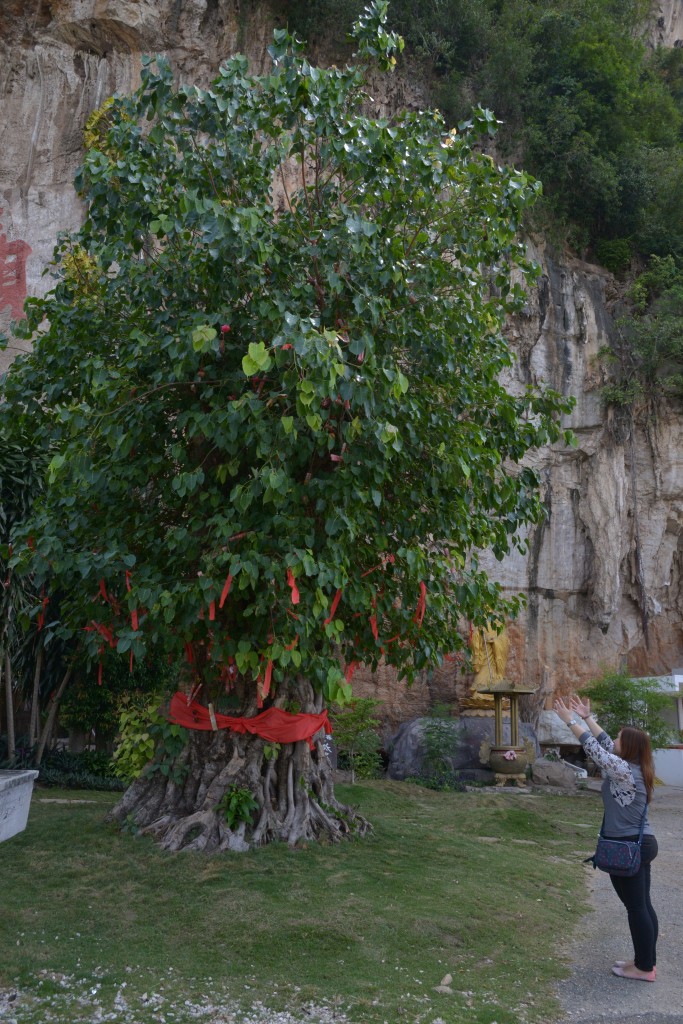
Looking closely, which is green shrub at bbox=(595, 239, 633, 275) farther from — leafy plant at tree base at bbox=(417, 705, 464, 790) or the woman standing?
the woman standing

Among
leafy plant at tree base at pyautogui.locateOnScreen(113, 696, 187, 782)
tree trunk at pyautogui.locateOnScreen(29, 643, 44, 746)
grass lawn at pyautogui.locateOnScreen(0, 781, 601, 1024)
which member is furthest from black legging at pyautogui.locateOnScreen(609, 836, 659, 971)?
tree trunk at pyautogui.locateOnScreen(29, 643, 44, 746)

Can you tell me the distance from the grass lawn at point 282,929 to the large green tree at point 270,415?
0.55 meters

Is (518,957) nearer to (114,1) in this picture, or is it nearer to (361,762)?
(361,762)

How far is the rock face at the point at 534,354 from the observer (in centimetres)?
1436

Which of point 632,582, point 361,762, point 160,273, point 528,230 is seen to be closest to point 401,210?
point 160,273

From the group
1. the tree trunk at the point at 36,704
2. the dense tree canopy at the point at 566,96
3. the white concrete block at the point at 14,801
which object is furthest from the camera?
the dense tree canopy at the point at 566,96

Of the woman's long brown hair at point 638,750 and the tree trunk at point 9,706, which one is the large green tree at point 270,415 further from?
the tree trunk at point 9,706

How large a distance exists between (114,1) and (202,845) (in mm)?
13716

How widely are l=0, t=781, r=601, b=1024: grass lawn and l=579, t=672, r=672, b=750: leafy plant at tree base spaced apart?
17.9ft

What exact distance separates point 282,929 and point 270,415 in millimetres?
3066

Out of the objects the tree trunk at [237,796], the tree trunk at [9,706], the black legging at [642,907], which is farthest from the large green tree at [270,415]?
the tree trunk at [9,706]

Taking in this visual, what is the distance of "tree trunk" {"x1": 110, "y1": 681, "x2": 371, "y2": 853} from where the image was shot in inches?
245

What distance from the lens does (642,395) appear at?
16156 millimetres

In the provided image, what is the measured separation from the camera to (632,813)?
4211 millimetres
